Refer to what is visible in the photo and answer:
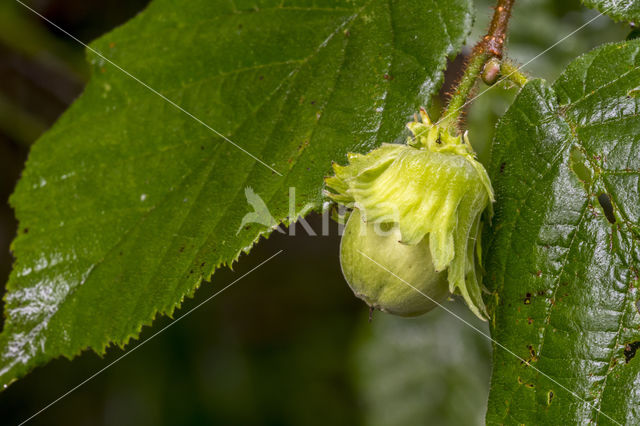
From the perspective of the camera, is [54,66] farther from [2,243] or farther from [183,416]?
[183,416]

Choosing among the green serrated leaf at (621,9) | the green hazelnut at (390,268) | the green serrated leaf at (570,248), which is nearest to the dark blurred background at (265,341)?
the green serrated leaf at (621,9)

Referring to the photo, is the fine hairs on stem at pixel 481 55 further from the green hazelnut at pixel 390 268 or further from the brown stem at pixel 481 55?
the green hazelnut at pixel 390 268

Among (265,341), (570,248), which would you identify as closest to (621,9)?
(570,248)

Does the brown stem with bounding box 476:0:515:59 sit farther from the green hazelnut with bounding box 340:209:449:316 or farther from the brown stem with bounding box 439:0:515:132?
the green hazelnut with bounding box 340:209:449:316

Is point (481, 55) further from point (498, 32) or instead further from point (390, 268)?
point (390, 268)

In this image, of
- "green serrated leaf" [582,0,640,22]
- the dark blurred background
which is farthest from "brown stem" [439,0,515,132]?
the dark blurred background

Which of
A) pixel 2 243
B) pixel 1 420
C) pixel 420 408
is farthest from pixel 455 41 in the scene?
pixel 2 243
